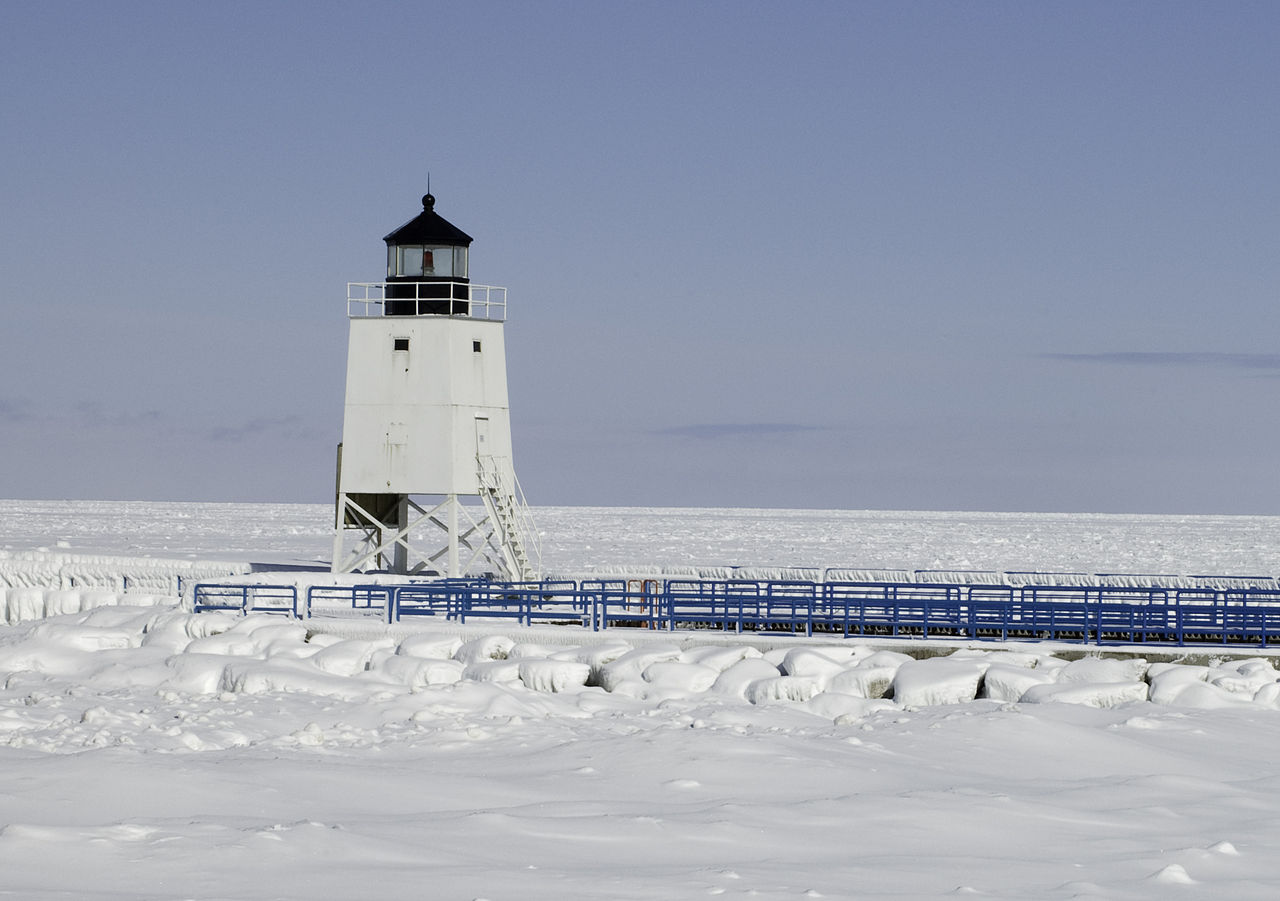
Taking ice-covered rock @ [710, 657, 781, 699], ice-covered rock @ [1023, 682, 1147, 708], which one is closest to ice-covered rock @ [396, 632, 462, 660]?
ice-covered rock @ [710, 657, 781, 699]

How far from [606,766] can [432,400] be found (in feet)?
50.6

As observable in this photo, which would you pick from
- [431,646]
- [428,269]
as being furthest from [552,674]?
[428,269]

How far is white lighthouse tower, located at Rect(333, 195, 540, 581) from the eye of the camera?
30891 millimetres

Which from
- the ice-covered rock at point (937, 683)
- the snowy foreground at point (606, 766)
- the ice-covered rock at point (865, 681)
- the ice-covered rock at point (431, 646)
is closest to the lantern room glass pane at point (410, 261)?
the snowy foreground at point (606, 766)

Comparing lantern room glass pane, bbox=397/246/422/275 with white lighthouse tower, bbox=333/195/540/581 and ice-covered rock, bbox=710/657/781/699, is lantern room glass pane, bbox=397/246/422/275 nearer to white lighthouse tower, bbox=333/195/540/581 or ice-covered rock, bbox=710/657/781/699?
white lighthouse tower, bbox=333/195/540/581

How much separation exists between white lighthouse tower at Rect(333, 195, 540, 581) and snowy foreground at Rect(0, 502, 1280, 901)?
203 inches

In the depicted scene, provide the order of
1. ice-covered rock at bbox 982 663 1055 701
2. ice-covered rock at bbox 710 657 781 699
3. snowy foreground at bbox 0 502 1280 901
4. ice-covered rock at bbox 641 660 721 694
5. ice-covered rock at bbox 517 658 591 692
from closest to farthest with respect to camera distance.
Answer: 1. snowy foreground at bbox 0 502 1280 901
2. ice-covered rock at bbox 982 663 1055 701
3. ice-covered rock at bbox 710 657 781 699
4. ice-covered rock at bbox 641 660 721 694
5. ice-covered rock at bbox 517 658 591 692

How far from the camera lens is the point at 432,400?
30906 millimetres

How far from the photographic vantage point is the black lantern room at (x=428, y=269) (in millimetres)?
31469

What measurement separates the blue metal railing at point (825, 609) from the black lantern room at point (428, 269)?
5.38m

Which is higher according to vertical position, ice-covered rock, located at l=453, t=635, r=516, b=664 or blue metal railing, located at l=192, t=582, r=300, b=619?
blue metal railing, located at l=192, t=582, r=300, b=619

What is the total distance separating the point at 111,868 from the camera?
1097 centimetres

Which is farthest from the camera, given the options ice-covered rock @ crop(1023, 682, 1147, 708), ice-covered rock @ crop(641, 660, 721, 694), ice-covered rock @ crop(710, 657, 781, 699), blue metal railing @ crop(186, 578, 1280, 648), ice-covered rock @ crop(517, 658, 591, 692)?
blue metal railing @ crop(186, 578, 1280, 648)

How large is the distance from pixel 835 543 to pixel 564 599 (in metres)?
94.8
